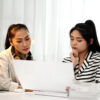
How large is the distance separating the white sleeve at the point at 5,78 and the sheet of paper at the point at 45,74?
0.18m

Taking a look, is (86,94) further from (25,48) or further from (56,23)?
(56,23)

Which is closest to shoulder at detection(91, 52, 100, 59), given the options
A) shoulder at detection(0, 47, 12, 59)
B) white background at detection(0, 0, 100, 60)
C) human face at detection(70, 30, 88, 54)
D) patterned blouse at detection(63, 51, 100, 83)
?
patterned blouse at detection(63, 51, 100, 83)

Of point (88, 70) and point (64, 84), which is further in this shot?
point (88, 70)

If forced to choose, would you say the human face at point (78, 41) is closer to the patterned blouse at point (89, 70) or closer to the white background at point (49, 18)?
the patterned blouse at point (89, 70)

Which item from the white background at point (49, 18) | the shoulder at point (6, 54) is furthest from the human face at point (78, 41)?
the white background at point (49, 18)

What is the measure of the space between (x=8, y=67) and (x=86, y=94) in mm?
748

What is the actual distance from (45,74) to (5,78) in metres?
0.45

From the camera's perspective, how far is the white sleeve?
1.85m

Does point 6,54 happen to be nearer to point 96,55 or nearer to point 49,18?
point 96,55

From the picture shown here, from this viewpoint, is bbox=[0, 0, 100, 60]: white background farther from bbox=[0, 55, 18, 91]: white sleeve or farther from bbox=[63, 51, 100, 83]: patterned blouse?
bbox=[0, 55, 18, 91]: white sleeve

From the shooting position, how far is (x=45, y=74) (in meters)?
1.60

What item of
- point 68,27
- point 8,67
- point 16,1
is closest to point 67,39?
point 68,27

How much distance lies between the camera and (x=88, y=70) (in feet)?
6.98

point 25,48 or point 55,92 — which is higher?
point 25,48
